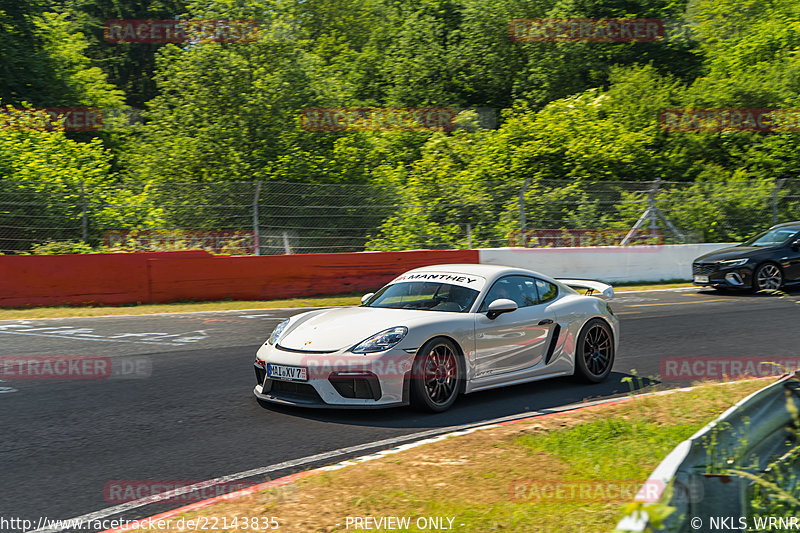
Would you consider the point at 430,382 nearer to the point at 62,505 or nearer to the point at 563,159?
the point at 62,505

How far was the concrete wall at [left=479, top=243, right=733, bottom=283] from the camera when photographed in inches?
745

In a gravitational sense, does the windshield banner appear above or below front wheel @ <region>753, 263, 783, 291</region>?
above

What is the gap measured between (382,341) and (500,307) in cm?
127

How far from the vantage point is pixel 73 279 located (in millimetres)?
14812

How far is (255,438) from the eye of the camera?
598 centimetres

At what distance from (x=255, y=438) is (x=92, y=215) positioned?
11.8m

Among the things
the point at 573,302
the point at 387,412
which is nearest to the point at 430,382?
the point at 387,412
